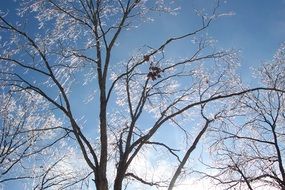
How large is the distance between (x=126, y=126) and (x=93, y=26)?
9.14 ft

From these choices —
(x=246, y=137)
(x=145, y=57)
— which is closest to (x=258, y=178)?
(x=246, y=137)

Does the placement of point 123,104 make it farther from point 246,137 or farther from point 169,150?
point 246,137

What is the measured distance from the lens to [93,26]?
31.5ft

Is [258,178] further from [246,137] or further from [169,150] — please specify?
[169,150]

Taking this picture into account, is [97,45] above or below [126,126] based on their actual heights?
above

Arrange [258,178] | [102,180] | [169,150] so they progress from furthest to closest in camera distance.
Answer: [258,178]
[169,150]
[102,180]

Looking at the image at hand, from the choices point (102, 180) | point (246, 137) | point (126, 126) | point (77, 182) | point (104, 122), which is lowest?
point (102, 180)

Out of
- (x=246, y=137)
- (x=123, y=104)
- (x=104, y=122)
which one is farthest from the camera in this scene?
(x=246, y=137)

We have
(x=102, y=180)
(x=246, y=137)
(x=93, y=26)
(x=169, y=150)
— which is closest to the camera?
(x=102, y=180)

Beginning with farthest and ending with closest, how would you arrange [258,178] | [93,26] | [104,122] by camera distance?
1. [258,178]
2. [93,26]
3. [104,122]

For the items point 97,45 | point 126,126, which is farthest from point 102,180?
point 97,45

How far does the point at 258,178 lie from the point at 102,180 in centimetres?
786

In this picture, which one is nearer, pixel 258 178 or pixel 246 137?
pixel 258 178

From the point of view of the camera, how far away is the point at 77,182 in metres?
9.17
